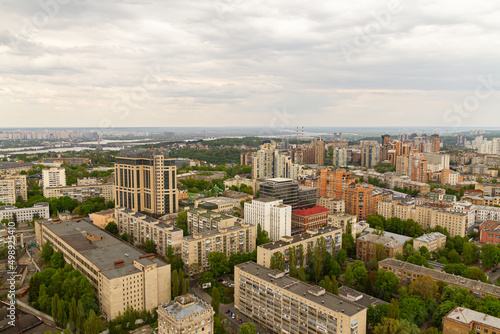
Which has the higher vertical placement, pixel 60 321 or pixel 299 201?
pixel 299 201

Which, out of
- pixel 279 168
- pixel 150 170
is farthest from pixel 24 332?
pixel 279 168

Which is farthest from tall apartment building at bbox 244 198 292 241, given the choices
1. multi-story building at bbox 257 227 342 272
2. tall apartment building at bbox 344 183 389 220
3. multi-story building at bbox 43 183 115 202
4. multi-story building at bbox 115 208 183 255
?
multi-story building at bbox 43 183 115 202

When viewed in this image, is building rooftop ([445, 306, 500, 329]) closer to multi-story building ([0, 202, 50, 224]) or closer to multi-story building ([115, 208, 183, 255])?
multi-story building ([115, 208, 183, 255])

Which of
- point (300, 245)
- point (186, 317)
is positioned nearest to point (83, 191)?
point (300, 245)

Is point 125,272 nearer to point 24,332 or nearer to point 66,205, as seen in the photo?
point 24,332

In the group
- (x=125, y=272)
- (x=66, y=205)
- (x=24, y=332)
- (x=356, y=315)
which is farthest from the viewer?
(x=66, y=205)

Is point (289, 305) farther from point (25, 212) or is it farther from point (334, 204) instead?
point (25, 212)
